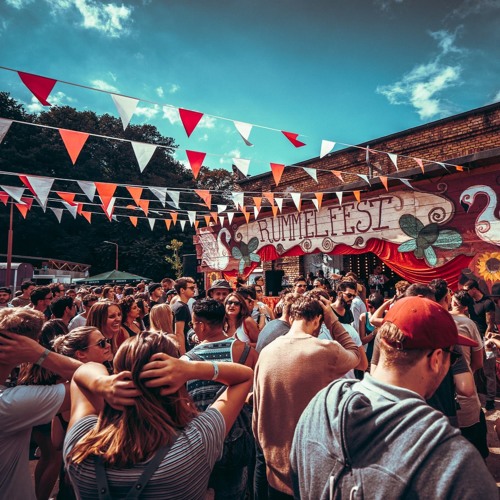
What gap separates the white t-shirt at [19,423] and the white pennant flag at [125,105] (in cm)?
388

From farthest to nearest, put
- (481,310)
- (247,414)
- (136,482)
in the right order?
(481,310)
(247,414)
(136,482)

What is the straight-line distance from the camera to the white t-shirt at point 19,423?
5.62 feet

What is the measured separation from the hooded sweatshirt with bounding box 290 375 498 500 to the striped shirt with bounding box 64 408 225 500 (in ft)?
1.14

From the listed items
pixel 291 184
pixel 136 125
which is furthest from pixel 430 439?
pixel 136 125

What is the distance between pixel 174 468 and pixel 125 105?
15.7 feet

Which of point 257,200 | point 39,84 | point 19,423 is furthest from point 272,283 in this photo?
point 19,423

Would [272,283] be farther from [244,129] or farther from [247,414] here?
[247,414]

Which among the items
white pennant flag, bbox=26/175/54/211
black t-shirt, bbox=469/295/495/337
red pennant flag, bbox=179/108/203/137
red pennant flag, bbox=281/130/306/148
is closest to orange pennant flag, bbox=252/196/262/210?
red pennant flag, bbox=281/130/306/148

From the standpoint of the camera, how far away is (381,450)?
988 millimetres

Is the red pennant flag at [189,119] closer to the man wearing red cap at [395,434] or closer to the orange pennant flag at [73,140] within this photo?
the orange pennant flag at [73,140]

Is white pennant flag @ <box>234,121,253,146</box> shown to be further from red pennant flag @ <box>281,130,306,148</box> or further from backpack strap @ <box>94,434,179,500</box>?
A: backpack strap @ <box>94,434,179,500</box>

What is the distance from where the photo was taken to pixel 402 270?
28.5 ft

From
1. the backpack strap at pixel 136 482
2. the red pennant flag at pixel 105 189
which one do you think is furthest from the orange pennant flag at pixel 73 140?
the backpack strap at pixel 136 482

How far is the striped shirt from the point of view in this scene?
1.15 m
